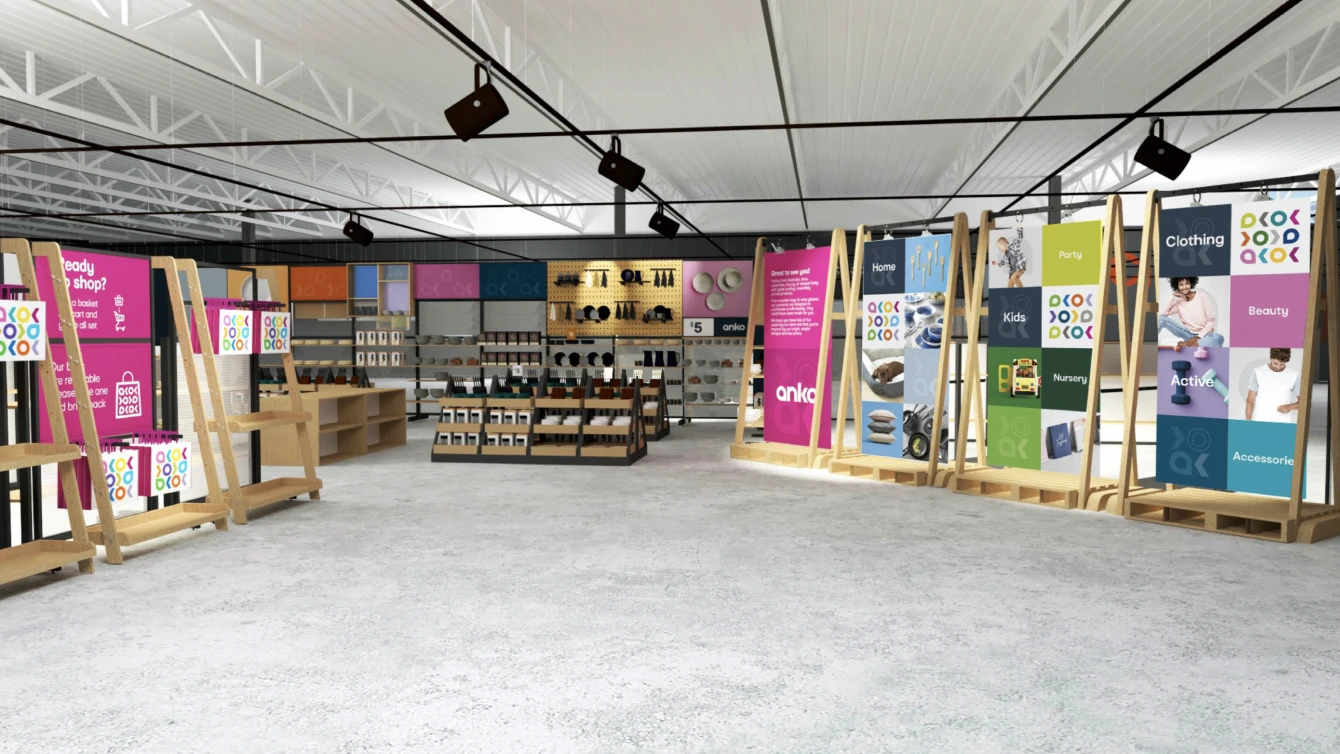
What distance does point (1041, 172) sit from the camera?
1435 centimetres

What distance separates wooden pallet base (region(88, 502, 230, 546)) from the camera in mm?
5215

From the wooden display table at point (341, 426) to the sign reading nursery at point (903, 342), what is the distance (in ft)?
18.7

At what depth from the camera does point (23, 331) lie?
4.59m

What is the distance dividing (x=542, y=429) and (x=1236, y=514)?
6.31 meters

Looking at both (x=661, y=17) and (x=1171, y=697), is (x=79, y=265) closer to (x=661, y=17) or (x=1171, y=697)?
(x=661, y=17)

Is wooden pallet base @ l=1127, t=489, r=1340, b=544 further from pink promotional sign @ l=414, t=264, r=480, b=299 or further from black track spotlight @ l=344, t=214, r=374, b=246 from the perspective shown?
pink promotional sign @ l=414, t=264, r=480, b=299

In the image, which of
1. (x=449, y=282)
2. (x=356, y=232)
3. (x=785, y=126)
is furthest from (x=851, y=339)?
(x=449, y=282)

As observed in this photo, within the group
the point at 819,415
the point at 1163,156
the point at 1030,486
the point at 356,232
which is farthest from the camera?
the point at 356,232

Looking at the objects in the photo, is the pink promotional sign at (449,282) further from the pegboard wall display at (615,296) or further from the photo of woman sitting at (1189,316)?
the photo of woman sitting at (1189,316)

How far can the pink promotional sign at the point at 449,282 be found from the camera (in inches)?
620

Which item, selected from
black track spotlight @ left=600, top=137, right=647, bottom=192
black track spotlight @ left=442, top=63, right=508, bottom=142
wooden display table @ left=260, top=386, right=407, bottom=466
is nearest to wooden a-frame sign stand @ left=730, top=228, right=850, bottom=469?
black track spotlight @ left=600, top=137, right=647, bottom=192

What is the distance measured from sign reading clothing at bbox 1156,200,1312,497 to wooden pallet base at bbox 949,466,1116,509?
24.5 inches

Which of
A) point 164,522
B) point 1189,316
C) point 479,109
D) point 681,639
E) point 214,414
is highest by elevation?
point 479,109

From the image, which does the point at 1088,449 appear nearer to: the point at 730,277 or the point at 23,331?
the point at 23,331
